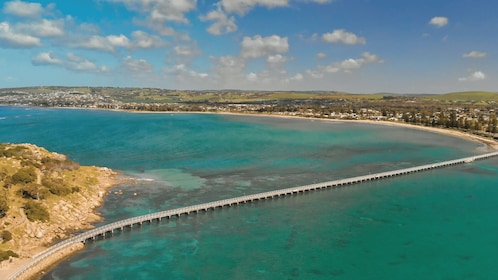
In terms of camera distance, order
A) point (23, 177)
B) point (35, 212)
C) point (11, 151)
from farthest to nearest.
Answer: point (11, 151)
point (23, 177)
point (35, 212)

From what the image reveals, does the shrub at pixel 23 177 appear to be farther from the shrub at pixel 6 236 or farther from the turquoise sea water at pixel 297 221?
the shrub at pixel 6 236

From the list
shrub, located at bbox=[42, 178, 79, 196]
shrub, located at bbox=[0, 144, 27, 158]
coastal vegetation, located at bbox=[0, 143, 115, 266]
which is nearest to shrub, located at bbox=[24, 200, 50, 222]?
coastal vegetation, located at bbox=[0, 143, 115, 266]

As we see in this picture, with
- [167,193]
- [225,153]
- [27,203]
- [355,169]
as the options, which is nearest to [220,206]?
[167,193]

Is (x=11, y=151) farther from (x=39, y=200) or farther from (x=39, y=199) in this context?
(x=39, y=200)

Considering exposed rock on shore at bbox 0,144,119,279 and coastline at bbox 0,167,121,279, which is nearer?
coastline at bbox 0,167,121,279

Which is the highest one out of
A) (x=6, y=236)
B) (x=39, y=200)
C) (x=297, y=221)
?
(x=39, y=200)

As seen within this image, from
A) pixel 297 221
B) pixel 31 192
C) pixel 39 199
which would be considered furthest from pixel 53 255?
pixel 297 221

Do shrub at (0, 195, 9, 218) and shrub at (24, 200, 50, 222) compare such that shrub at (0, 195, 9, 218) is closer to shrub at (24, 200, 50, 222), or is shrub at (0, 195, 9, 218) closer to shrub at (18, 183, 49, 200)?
shrub at (24, 200, 50, 222)
